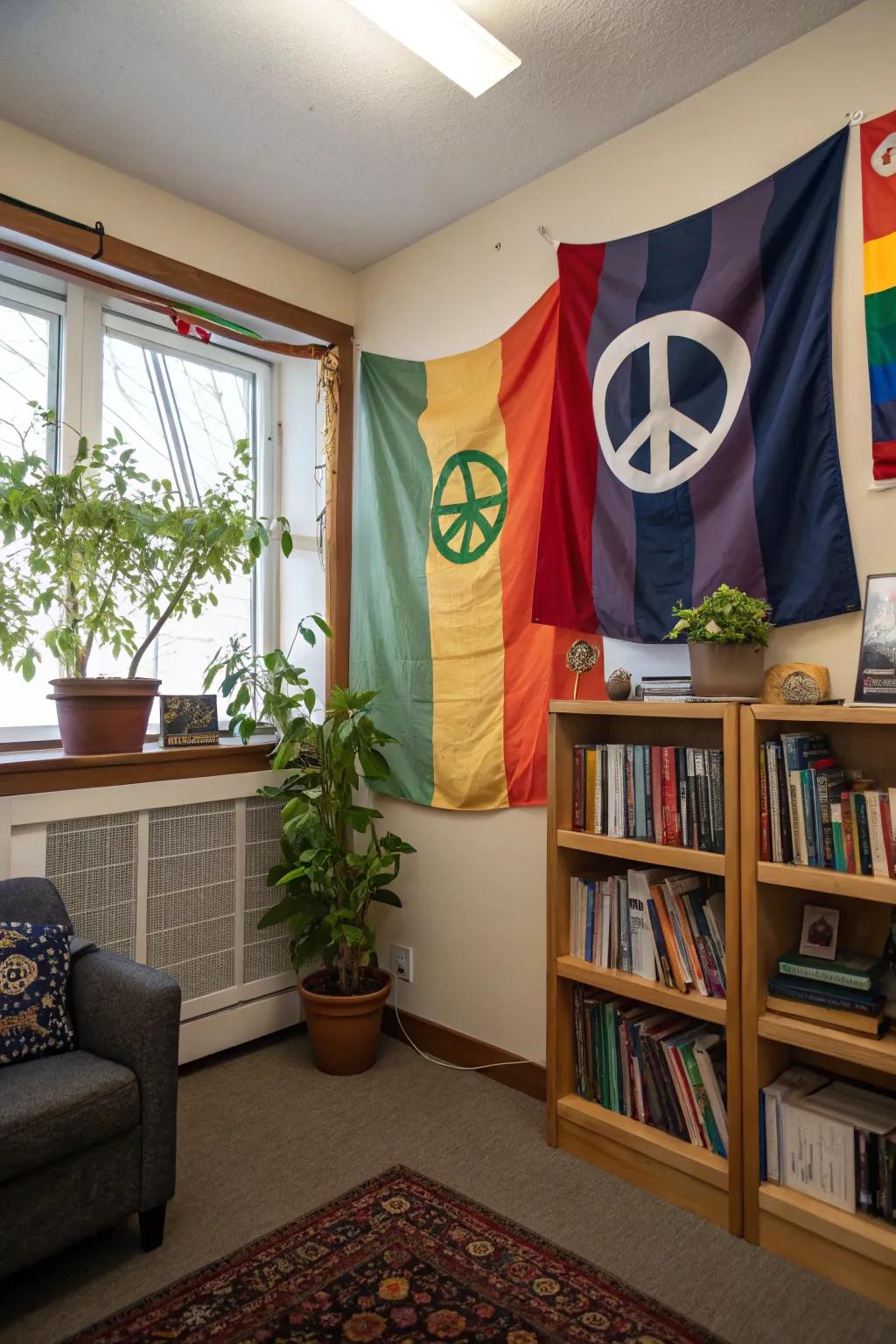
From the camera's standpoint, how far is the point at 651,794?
6.77 feet

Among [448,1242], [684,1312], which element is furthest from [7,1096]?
[684,1312]

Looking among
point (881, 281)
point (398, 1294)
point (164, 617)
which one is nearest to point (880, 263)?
point (881, 281)

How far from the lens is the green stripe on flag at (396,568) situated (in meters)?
2.85

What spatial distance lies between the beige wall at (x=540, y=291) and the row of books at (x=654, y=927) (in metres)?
0.35

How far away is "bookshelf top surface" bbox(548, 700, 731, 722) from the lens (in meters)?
1.89

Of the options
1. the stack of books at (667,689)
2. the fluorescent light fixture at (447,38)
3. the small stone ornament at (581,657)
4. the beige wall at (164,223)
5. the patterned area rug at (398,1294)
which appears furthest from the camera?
the beige wall at (164,223)

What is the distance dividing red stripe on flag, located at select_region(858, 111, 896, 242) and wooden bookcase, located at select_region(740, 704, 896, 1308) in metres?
1.07

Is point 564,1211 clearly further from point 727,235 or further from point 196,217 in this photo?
point 196,217

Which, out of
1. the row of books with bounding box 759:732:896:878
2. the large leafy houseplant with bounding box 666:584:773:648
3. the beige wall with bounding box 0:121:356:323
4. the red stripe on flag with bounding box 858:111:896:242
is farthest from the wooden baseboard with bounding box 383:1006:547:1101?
the beige wall with bounding box 0:121:356:323

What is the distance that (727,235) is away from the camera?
2.11m

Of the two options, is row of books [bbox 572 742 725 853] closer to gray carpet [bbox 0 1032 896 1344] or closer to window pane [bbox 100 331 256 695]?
gray carpet [bbox 0 1032 896 1344]

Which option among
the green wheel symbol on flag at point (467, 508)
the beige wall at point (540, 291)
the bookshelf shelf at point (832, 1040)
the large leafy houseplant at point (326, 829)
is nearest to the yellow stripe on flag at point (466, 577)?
the green wheel symbol on flag at point (467, 508)

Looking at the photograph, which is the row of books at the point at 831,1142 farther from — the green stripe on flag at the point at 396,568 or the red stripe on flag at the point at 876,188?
the red stripe on flag at the point at 876,188

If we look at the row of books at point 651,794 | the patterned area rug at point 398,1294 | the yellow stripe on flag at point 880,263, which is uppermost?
the yellow stripe on flag at point 880,263
